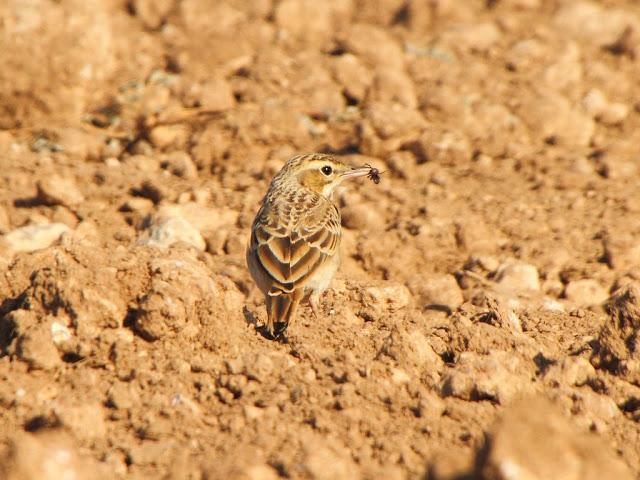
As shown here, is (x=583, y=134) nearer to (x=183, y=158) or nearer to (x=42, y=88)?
(x=183, y=158)

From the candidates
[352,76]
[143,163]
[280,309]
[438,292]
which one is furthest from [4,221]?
[352,76]

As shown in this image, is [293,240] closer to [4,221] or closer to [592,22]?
[4,221]

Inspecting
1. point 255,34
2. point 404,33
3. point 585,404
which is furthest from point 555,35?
point 585,404

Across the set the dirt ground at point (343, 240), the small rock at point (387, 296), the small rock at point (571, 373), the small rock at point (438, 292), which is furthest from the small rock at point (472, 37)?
the small rock at point (571, 373)

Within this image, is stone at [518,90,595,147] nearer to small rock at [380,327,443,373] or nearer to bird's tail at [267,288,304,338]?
bird's tail at [267,288,304,338]

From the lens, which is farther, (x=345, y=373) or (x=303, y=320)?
(x=303, y=320)

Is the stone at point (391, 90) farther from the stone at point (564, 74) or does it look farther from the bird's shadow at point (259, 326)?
the bird's shadow at point (259, 326)
